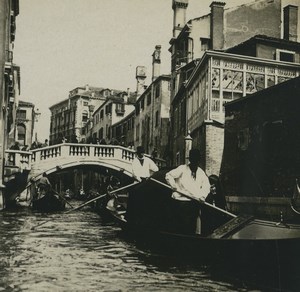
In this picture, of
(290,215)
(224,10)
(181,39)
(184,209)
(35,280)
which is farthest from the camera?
(181,39)

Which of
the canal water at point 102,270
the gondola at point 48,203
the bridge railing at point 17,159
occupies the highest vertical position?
the bridge railing at point 17,159

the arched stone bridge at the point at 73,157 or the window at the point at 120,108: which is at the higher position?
the window at the point at 120,108

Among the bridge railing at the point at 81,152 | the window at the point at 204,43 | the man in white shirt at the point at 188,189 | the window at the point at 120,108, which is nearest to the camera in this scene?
the man in white shirt at the point at 188,189

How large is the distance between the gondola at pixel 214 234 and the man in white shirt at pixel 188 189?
17cm

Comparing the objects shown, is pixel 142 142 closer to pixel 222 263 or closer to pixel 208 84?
pixel 208 84

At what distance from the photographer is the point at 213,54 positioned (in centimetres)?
1548

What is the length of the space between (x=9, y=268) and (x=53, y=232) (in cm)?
413

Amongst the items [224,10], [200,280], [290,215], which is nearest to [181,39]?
[224,10]

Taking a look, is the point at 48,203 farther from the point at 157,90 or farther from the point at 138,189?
the point at 157,90

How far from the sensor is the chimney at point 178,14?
2370 cm

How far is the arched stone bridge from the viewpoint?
765 inches

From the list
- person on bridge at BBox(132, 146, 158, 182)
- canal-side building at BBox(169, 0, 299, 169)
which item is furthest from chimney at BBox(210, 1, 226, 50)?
person on bridge at BBox(132, 146, 158, 182)

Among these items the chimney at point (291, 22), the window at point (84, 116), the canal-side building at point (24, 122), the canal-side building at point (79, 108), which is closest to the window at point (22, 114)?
the canal-side building at point (24, 122)

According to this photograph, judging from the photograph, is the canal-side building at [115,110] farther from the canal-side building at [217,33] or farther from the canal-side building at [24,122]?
the canal-side building at [217,33]
